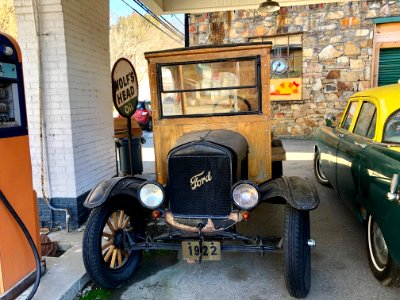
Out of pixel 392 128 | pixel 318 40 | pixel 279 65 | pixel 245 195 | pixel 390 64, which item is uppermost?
pixel 318 40

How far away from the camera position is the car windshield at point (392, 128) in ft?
10.6

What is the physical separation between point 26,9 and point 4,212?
2.40m

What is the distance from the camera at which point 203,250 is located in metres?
2.71

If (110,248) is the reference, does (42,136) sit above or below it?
above

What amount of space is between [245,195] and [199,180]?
1.26 ft

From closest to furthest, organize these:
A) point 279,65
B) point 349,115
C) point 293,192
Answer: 1. point 293,192
2. point 349,115
3. point 279,65

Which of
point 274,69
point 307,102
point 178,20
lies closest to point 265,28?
point 274,69

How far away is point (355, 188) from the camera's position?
132 inches

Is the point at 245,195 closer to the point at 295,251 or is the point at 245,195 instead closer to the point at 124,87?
the point at 295,251

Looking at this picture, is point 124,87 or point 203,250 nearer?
point 203,250

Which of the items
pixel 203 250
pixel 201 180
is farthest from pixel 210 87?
pixel 203 250

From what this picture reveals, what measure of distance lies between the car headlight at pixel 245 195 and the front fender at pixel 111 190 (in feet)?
2.77

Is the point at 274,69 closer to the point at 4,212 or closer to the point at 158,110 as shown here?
the point at 158,110

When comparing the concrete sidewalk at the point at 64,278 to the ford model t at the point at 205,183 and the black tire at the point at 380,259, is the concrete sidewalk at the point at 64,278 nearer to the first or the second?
the ford model t at the point at 205,183
